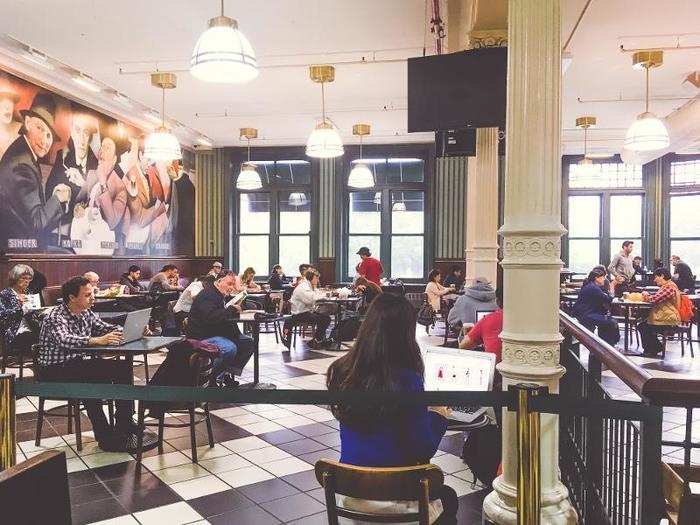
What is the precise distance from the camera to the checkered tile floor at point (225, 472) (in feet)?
10.9

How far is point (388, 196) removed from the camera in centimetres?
1396

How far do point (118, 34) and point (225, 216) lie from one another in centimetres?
726

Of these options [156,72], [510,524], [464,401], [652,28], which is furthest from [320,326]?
[464,401]

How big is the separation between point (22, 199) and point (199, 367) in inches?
214

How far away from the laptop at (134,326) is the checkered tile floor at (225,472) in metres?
0.80

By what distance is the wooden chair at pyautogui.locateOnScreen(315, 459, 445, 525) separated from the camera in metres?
1.80

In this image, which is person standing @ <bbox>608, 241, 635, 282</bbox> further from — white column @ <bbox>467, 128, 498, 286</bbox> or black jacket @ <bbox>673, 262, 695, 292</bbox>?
white column @ <bbox>467, 128, 498, 286</bbox>

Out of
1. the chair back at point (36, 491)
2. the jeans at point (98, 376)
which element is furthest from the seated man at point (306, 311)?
the chair back at point (36, 491)

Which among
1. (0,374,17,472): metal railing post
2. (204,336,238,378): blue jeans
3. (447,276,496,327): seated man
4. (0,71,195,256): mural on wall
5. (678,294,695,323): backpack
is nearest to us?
(0,374,17,472): metal railing post

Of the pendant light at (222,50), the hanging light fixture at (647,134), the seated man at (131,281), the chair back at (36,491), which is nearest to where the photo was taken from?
the chair back at (36,491)

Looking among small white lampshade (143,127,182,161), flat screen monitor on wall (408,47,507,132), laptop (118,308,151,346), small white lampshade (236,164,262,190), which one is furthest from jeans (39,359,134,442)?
small white lampshade (236,164,262,190)

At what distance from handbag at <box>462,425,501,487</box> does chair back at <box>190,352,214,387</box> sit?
1851 millimetres

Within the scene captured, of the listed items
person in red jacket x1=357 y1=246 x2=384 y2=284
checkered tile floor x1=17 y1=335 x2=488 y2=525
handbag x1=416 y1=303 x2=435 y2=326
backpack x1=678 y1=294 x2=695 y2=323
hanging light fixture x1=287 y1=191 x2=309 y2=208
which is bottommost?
checkered tile floor x1=17 y1=335 x2=488 y2=525

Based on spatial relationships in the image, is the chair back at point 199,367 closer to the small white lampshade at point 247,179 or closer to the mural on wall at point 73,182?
the mural on wall at point 73,182
